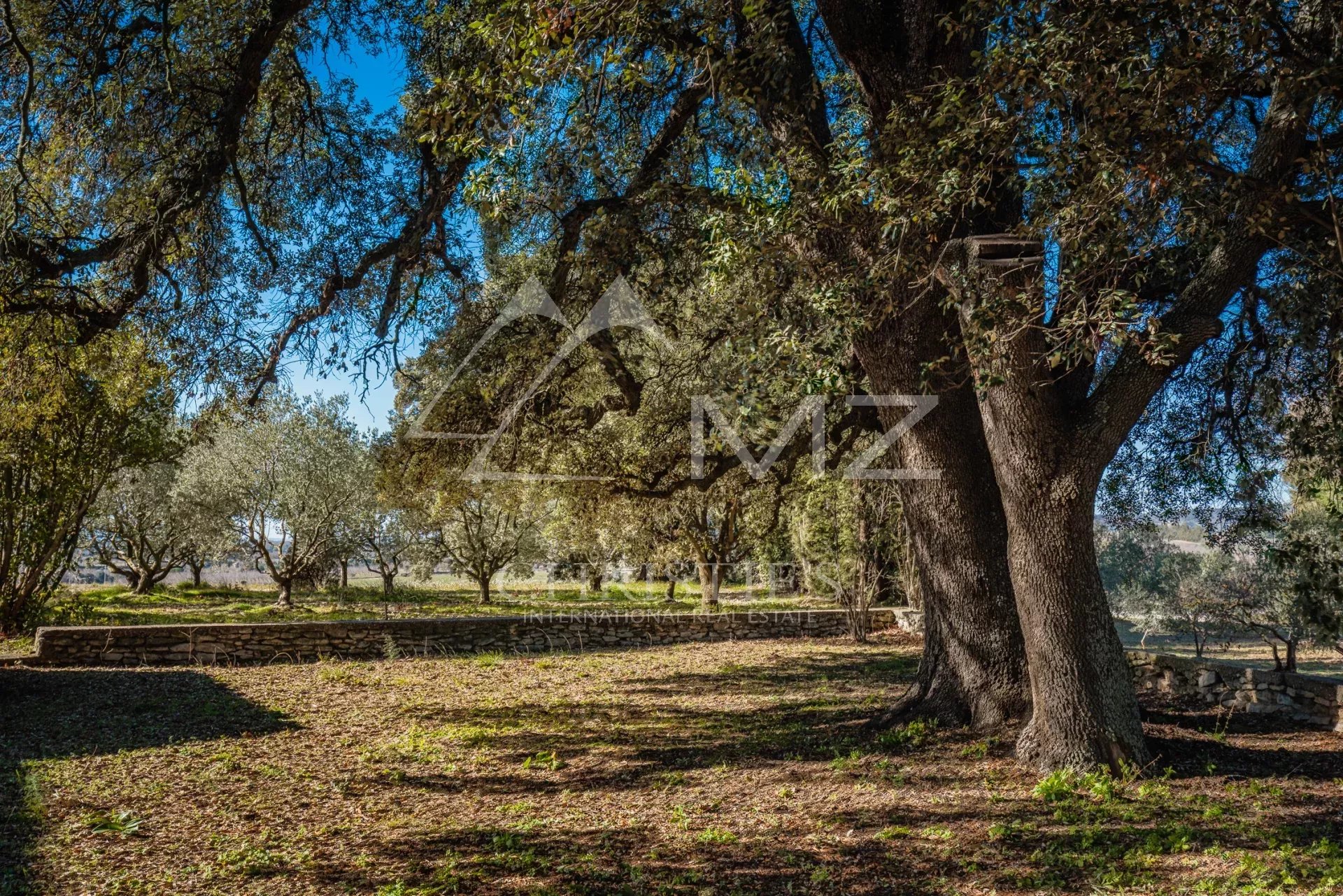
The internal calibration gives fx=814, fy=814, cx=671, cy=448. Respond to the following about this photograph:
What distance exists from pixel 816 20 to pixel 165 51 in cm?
578

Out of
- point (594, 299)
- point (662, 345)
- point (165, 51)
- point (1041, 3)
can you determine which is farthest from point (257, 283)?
point (1041, 3)

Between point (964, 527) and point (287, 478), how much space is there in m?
20.7

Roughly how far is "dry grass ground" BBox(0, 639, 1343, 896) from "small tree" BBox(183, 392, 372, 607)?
550 inches

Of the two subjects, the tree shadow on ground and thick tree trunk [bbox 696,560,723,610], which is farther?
thick tree trunk [bbox 696,560,723,610]

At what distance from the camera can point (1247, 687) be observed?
24.4 feet

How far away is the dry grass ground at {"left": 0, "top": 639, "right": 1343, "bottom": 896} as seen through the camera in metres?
3.89

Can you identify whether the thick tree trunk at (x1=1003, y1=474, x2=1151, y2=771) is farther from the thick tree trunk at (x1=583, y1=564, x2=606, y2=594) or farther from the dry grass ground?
the thick tree trunk at (x1=583, y1=564, x2=606, y2=594)

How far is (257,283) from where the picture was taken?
761 cm

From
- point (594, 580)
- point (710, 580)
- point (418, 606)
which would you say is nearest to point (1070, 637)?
point (710, 580)

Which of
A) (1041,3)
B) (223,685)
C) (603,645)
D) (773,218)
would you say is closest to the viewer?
(1041,3)

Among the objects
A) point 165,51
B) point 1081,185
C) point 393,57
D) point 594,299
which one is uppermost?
point 393,57

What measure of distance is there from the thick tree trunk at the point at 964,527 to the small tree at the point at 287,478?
1900 centimetres

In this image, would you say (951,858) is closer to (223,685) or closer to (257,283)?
(257,283)

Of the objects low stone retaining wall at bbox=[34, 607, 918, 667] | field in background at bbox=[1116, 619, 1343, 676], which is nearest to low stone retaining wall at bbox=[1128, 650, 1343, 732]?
field in background at bbox=[1116, 619, 1343, 676]
